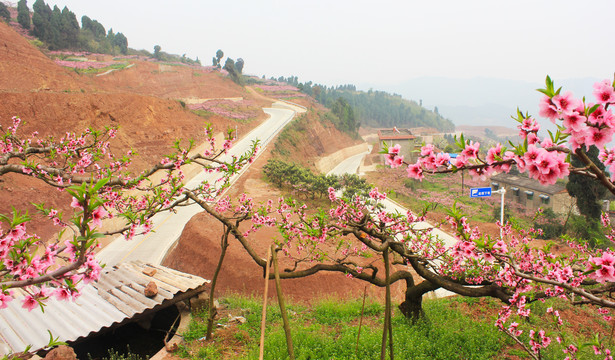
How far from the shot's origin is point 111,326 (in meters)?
7.32

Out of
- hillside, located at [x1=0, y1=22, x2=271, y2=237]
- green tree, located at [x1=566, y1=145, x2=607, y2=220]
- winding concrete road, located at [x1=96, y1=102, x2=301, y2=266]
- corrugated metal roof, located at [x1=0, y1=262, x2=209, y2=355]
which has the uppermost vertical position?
hillside, located at [x1=0, y1=22, x2=271, y2=237]

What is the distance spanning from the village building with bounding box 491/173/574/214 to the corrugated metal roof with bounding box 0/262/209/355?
86.1ft

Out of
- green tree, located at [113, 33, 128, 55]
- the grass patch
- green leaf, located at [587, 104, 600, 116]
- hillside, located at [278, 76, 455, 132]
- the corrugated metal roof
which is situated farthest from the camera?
hillside, located at [278, 76, 455, 132]

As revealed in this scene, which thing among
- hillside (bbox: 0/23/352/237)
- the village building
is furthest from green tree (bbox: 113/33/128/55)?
the village building

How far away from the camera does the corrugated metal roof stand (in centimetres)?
656

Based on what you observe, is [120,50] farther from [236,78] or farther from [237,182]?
[237,182]

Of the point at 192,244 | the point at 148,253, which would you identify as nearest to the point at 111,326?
the point at 192,244

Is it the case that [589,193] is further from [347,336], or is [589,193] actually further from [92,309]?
[92,309]

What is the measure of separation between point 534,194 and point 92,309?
103 feet

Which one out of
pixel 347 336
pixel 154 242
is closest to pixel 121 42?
pixel 154 242

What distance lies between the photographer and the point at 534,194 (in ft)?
93.4

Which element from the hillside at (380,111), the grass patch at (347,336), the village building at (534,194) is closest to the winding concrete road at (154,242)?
the grass patch at (347,336)

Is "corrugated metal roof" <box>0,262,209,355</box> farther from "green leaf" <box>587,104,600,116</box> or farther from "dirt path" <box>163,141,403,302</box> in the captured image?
"green leaf" <box>587,104,600,116</box>

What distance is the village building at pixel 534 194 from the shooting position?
26.7 meters
